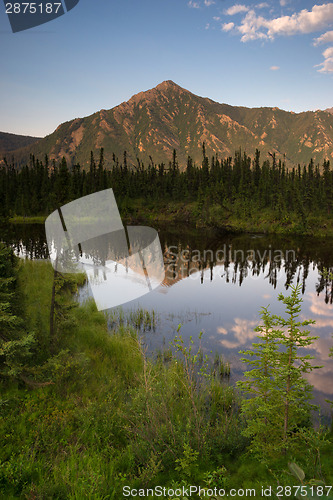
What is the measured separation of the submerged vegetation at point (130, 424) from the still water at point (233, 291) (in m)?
2.60

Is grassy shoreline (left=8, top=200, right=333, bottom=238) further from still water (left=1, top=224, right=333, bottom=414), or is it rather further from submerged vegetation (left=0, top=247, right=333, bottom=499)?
submerged vegetation (left=0, top=247, right=333, bottom=499)

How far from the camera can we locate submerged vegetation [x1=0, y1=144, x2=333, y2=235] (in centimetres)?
6562

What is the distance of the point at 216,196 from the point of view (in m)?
83.1

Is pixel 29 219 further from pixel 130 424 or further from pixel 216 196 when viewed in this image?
pixel 130 424

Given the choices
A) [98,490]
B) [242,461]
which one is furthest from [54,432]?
[242,461]

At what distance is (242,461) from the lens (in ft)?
20.4

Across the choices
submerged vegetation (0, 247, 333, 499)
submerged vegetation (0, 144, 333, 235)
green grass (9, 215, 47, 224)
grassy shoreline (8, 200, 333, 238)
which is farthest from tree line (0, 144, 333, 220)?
submerged vegetation (0, 247, 333, 499)

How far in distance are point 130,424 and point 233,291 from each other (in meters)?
19.6

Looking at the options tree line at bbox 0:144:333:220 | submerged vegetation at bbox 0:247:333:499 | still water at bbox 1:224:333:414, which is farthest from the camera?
tree line at bbox 0:144:333:220

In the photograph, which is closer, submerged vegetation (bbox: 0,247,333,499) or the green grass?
submerged vegetation (bbox: 0,247,333,499)

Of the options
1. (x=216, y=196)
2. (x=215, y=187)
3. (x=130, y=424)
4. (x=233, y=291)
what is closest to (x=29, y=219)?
(x=216, y=196)

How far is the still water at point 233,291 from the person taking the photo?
1530 cm

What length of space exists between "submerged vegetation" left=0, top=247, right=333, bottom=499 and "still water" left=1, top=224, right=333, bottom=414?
260 centimetres

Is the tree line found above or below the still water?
above
